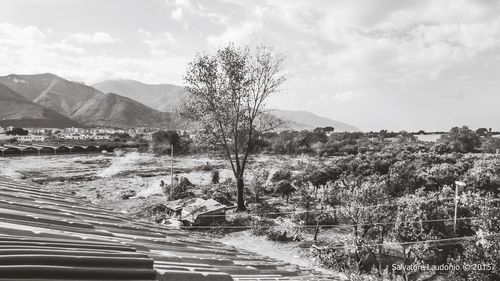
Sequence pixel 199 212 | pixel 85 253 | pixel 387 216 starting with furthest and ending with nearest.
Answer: pixel 199 212 → pixel 387 216 → pixel 85 253

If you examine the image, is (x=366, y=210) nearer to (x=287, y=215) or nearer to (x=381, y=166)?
(x=287, y=215)

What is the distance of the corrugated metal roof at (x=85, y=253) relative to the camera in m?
3.36

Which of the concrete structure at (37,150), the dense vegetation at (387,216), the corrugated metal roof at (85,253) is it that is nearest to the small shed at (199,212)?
the dense vegetation at (387,216)

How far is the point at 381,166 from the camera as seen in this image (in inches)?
1499

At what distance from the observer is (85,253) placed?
3.94 meters

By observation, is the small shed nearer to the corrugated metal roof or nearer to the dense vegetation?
the dense vegetation

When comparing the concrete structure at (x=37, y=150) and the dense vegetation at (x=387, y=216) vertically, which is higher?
the concrete structure at (x=37, y=150)

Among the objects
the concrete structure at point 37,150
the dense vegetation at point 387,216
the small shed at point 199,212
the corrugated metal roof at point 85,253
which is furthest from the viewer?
the concrete structure at point 37,150

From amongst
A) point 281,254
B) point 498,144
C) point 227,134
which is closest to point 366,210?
point 281,254

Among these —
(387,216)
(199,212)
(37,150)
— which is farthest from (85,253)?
(37,150)

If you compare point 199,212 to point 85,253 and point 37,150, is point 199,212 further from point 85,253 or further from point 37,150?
point 37,150

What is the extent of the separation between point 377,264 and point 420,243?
305cm

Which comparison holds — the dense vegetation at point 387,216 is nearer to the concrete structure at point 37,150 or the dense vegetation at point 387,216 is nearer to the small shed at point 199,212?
the small shed at point 199,212

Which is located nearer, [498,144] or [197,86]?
[197,86]
